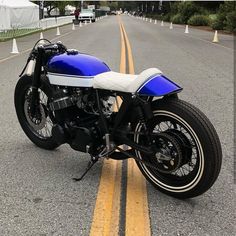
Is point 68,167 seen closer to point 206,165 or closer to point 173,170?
point 173,170

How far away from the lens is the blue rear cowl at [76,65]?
426 centimetres

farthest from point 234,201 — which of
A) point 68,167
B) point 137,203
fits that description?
point 68,167

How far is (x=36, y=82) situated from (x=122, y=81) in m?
1.27

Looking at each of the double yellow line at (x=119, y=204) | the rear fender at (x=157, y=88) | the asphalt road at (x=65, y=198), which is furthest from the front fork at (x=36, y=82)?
the rear fender at (x=157, y=88)

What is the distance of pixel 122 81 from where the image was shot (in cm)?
403

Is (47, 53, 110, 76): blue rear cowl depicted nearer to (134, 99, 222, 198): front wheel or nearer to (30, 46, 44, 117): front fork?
(30, 46, 44, 117): front fork

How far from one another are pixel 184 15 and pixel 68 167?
188ft

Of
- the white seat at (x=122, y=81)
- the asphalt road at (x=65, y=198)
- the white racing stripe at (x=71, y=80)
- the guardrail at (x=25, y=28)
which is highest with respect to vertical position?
the white seat at (x=122, y=81)

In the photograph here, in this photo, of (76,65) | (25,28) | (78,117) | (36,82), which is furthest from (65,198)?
(25,28)

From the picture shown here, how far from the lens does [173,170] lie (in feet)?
12.8

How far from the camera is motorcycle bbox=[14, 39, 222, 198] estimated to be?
3.74 meters

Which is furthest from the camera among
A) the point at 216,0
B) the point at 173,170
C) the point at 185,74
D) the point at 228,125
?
the point at 216,0

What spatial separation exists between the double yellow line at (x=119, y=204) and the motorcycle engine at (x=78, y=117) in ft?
1.28

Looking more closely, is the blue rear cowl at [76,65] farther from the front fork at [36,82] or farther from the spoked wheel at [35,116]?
the spoked wheel at [35,116]
